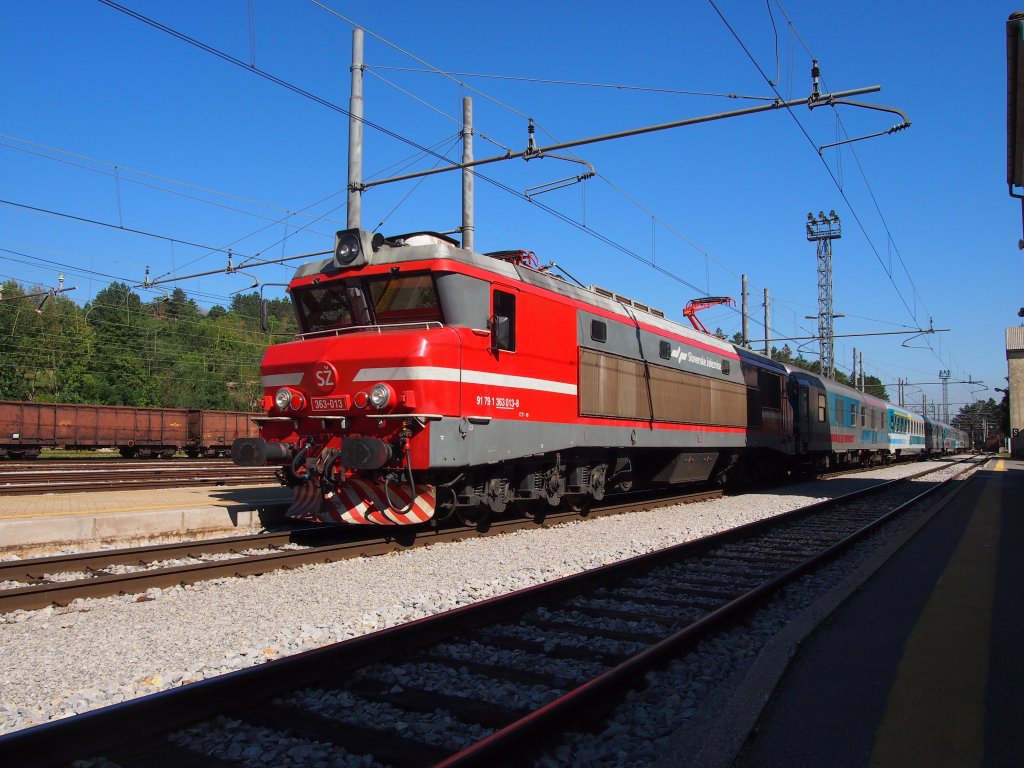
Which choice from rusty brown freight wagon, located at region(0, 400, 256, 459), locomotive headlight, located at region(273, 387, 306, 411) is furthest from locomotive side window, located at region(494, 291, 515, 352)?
rusty brown freight wagon, located at region(0, 400, 256, 459)

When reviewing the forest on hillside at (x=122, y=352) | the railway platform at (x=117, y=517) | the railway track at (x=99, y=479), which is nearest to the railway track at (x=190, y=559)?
the railway platform at (x=117, y=517)

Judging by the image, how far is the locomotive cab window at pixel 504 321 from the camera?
952cm

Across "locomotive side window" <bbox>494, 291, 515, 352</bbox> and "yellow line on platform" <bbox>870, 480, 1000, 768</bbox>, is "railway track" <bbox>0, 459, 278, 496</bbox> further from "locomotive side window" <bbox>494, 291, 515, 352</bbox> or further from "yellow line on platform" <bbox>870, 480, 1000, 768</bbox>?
"yellow line on platform" <bbox>870, 480, 1000, 768</bbox>

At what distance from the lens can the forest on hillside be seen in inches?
1609

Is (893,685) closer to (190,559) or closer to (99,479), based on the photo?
(190,559)

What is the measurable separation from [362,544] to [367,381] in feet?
6.51

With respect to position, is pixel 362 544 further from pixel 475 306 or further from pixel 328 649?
pixel 328 649

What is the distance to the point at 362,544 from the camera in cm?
897

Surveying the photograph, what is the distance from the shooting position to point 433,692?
4109 mm

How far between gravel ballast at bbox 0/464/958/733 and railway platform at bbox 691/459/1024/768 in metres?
2.82

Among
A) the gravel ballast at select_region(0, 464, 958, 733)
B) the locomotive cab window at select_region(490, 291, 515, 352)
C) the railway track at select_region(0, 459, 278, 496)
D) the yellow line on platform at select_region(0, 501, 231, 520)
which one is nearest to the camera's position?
the gravel ballast at select_region(0, 464, 958, 733)

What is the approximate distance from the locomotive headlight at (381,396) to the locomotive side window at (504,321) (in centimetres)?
171

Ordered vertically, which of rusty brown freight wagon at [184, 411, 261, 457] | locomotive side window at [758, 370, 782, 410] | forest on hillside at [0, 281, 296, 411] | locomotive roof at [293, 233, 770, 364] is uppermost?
forest on hillside at [0, 281, 296, 411]

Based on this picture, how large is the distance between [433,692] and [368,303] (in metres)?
6.39
